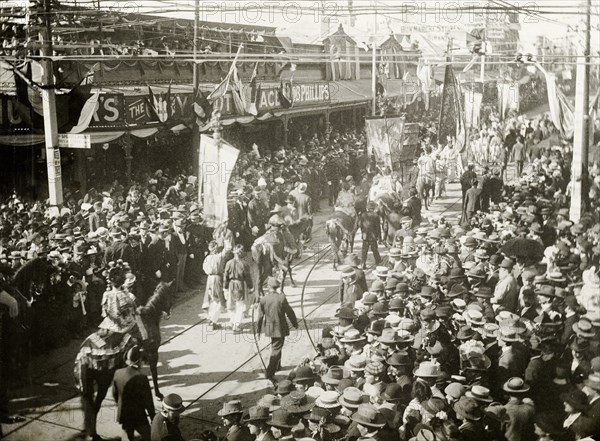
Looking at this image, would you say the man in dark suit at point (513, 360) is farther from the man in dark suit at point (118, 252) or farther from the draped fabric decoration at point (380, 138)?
the draped fabric decoration at point (380, 138)

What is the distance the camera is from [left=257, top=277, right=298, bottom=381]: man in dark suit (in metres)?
8.62

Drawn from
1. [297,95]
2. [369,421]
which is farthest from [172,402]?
[297,95]

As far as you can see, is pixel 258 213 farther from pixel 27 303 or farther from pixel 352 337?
pixel 352 337

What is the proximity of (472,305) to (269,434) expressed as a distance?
3387 millimetres

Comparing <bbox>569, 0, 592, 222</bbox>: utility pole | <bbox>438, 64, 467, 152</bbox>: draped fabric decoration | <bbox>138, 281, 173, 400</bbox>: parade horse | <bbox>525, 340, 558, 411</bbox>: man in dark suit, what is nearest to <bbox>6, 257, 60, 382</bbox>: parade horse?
<bbox>138, 281, 173, 400</bbox>: parade horse

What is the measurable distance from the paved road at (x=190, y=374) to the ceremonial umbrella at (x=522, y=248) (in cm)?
339

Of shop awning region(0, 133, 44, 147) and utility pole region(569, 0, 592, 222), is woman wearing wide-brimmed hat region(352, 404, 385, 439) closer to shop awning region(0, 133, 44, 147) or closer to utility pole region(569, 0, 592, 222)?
utility pole region(569, 0, 592, 222)

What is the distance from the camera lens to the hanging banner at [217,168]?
10516 mm

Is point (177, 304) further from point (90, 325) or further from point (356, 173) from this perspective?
point (356, 173)

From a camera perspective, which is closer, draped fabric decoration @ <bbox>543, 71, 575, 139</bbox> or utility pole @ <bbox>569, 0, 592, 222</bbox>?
utility pole @ <bbox>569, 0, 592, 222</bbox>

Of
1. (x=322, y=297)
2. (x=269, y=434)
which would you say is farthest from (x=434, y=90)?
(x=269, y=434)

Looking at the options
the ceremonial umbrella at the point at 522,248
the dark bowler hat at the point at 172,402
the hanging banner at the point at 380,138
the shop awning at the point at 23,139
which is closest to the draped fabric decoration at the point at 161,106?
the shop awning at the point at 23,139

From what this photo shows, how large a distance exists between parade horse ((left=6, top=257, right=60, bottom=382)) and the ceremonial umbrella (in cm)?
753

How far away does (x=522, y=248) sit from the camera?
10.1 meters
